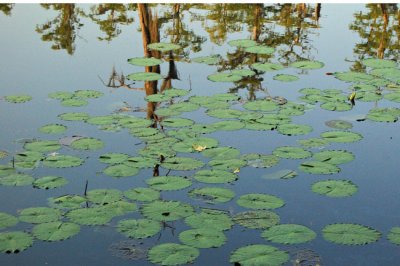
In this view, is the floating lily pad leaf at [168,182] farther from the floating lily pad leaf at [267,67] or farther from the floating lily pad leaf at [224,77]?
the floating lily pad leaf at [267,67]

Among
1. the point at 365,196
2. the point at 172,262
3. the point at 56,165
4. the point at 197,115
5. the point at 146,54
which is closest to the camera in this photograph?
the point at 172,262

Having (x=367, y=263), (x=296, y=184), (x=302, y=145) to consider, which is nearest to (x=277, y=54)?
(x=302, y=145)

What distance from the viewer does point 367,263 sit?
344cm

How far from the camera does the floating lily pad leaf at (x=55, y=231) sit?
3.59m

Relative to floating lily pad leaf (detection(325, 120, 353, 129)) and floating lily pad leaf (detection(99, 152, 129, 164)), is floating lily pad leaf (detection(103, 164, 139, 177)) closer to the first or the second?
floating lily pad leaf (detection(99, 152, 129, 164))

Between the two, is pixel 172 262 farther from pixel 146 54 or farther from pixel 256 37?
pixel 256 37

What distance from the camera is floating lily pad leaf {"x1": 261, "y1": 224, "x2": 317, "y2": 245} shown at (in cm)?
358

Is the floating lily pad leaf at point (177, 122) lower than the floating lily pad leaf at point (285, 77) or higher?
lower

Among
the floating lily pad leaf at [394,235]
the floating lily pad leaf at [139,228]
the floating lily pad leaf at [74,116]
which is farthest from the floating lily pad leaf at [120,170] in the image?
the floating lily pad leaf at [394,235]

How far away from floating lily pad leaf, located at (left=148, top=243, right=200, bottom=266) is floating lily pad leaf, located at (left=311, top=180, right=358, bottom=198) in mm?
1033

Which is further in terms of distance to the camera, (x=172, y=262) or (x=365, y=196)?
(x=365, y=196)

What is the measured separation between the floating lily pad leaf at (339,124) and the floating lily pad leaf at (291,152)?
1.97ft

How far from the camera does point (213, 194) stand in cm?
404

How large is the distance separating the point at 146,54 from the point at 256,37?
1.33 m
